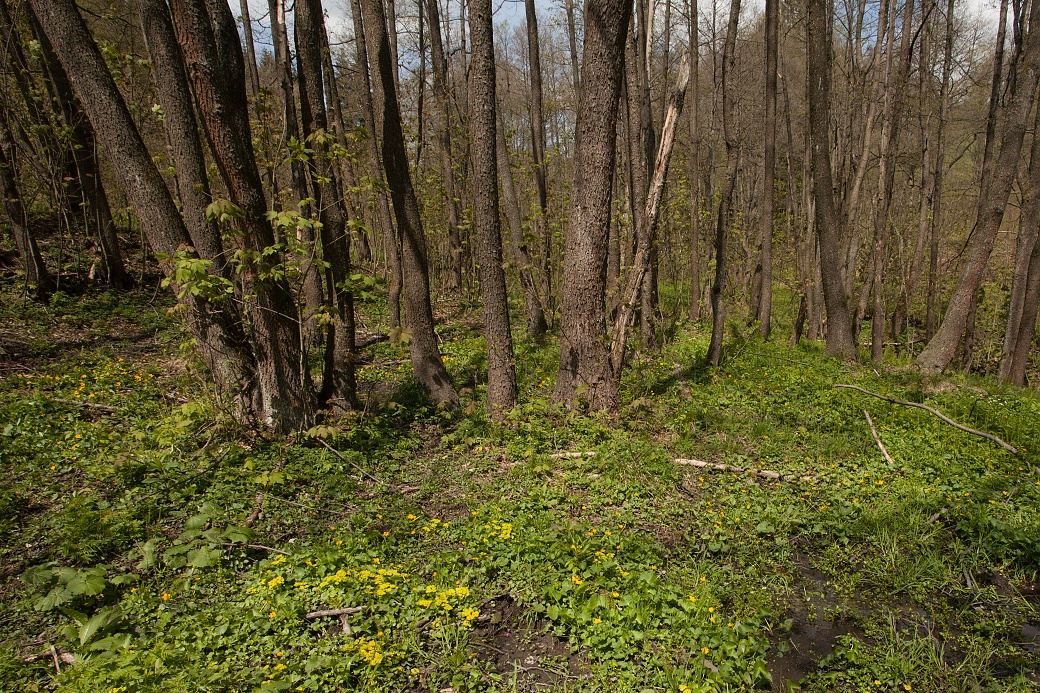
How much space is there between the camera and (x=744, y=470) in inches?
223

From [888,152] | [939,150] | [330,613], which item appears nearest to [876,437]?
[330,613]

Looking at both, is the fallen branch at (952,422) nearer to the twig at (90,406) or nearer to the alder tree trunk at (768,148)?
the alder tree trunk at (768,148)

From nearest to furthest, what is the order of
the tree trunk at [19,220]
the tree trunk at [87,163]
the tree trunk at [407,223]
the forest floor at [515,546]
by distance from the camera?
the forest floor at [515,546] → the tree trunk at [407,223] → the tree trunk at [19,220] → the tree trunk at [87,163]

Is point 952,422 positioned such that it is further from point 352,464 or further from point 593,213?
point 352,464

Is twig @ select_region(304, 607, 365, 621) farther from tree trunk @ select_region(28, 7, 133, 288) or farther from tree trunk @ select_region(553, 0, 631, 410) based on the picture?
tree trunk @ select_region(28, 7, 133, 288)

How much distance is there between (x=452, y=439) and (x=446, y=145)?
9903 mm

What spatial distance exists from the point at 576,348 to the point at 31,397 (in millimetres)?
6259

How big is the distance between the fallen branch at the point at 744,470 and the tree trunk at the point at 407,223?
10.4 ft

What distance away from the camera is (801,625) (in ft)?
12.3

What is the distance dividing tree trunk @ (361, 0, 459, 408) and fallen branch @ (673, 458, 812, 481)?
3.18 meters

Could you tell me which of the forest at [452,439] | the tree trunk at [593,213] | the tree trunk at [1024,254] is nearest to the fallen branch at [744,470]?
the forest at [452,439]

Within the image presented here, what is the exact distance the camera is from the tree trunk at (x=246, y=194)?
5074 millimetres

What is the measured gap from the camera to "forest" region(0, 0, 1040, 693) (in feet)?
11.1

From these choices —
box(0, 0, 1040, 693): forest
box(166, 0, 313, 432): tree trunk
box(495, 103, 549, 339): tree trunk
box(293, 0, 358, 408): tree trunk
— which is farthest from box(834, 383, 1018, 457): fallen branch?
box(166, 0, 313, 432): tree trunk
